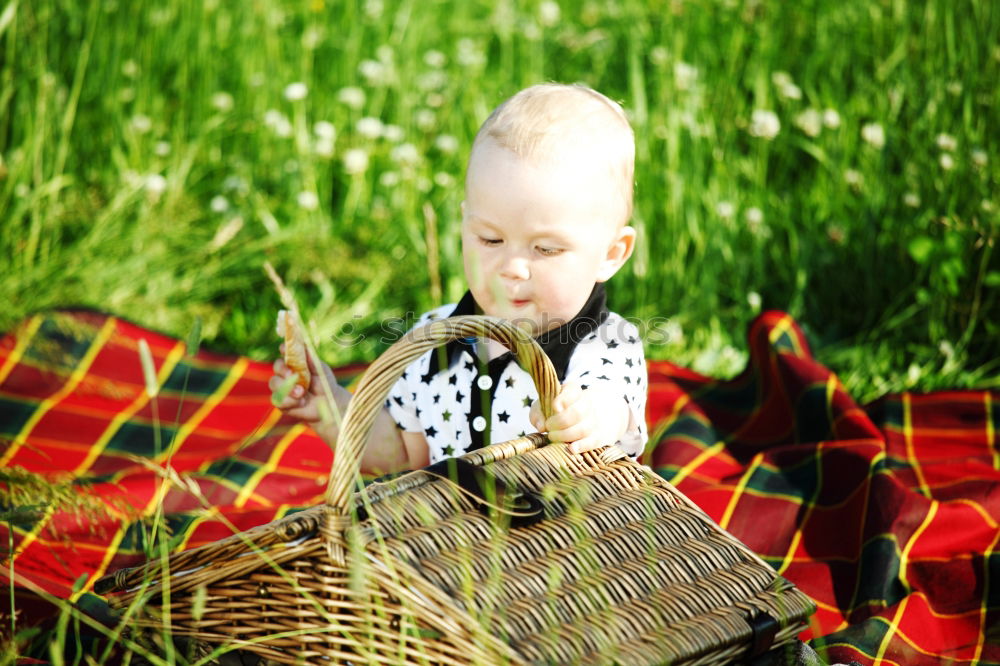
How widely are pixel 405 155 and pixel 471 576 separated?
2454 mm

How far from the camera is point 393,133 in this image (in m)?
4.01

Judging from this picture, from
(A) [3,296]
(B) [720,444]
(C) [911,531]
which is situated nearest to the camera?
(C) [911,531]

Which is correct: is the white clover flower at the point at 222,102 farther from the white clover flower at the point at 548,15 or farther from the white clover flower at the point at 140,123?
the white clover flower at the point at 548,15

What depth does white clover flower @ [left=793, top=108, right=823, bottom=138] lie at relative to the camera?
3772 mm

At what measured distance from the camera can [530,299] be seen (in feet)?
6.98

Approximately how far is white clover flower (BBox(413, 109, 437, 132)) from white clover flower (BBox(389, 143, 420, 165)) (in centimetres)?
22

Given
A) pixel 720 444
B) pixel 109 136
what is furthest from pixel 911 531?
pixel 109 136

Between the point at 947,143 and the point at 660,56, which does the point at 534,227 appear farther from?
the point at 660,56

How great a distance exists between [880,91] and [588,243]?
2157 millimetres

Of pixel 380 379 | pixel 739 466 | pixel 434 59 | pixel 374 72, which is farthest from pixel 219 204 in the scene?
pixel 380 379

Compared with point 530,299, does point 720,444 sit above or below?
below

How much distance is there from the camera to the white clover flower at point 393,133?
4.01m

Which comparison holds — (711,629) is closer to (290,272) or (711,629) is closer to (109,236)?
(290,272)

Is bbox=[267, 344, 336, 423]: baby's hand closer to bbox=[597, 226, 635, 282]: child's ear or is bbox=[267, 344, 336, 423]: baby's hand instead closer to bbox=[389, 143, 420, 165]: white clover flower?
bbox=[597, 226, 635, 282]: child's ear
